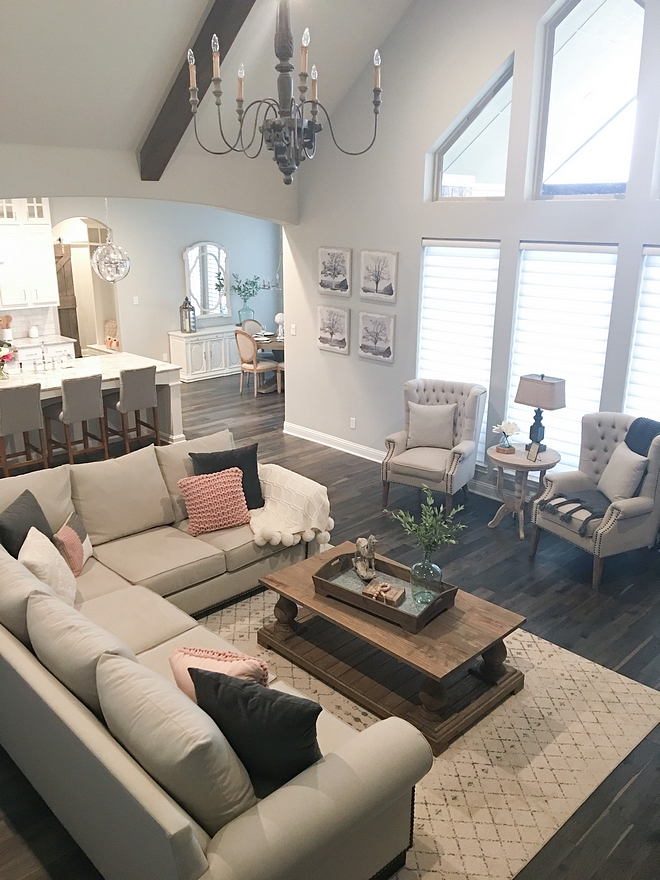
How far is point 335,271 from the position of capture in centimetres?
741

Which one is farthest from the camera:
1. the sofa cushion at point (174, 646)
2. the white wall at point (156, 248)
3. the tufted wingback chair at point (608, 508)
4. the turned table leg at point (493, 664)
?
the white wall at point (156, 248)

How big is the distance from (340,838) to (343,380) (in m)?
5.72

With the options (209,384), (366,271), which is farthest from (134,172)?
(209,384)

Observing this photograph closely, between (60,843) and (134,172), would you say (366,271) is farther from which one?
(60,843)

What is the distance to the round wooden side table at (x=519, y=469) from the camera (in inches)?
217

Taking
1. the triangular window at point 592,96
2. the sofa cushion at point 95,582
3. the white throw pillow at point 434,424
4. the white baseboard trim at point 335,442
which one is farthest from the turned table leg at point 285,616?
the triangular window at point 592,96

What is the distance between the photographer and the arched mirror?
11203 mm

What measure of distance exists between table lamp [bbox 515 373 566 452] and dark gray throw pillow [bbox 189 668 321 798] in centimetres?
361

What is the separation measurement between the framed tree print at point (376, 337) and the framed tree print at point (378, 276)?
0.19m

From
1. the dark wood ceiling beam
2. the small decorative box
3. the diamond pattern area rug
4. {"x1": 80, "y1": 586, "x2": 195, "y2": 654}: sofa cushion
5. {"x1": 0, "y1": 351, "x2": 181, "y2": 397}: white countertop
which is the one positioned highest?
the dark wood ceiling beam

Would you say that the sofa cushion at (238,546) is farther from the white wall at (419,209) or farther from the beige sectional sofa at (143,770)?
the white wall at (419,209)

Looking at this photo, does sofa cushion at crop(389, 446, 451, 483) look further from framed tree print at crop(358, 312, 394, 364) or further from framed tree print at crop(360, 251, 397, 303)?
framed tree print at crop(360, 251, 397, 303)

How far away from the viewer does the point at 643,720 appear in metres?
3.63

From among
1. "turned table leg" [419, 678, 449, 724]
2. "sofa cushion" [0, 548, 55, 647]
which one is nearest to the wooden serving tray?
"turned table leg" [419, 678, 449, 724]
